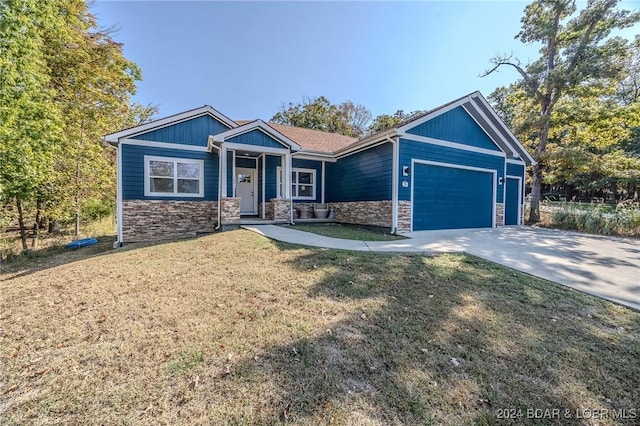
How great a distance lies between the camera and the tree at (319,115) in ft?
86.5

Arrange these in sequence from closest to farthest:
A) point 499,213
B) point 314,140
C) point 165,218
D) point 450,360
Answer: point 450,360
point 165,218
point 499,213
point 314,140

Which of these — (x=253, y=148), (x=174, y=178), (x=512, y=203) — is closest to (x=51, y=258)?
(x=174, y=178)

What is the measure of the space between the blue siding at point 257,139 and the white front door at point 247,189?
2.21 meters

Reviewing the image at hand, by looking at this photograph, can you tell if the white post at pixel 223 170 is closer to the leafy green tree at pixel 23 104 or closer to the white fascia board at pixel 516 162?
the leafy green tree at pixel 23 104

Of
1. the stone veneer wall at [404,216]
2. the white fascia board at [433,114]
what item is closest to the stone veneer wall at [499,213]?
the white fascia board at [433,114]

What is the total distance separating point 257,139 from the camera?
395 inches

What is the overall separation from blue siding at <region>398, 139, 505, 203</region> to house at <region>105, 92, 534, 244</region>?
0.12 feet

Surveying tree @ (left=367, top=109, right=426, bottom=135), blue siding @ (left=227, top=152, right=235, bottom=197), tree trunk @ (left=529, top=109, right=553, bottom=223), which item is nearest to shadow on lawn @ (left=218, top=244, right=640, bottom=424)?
blue siding @ (left=227, top=152, right=235, bottom=197)

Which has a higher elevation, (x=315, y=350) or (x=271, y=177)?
(x=271, y=177)

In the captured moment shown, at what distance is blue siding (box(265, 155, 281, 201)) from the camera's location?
11.7m

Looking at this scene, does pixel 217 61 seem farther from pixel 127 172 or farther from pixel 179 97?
pixel 127 172

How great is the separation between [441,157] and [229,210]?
811 centimetres

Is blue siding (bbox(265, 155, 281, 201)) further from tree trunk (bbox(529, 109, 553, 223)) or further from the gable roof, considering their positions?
tree trunk (bbox(529, 109, 553, 223))

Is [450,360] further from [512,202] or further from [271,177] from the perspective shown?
[512,202]
